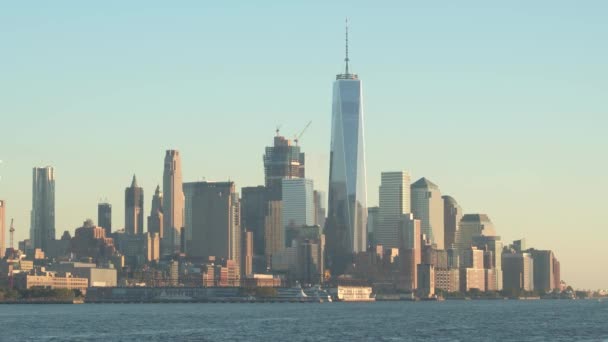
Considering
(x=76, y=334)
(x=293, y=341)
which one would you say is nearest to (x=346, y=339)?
(x=293, y=341)

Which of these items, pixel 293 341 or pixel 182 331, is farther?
pixel 182 331

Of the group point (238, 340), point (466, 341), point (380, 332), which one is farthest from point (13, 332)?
point (466, 341)

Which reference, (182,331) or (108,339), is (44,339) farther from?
→ (182,331)

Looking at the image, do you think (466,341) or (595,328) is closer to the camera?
(466,341)

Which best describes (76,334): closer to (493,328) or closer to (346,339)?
(346,339)

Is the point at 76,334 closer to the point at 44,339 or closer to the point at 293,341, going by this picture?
the point at 44,339

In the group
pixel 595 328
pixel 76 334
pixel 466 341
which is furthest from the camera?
pixel 595 328

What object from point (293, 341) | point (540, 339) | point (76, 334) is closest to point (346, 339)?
point (293, 341)

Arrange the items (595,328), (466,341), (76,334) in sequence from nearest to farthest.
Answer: (466,341) < (76,334) < (595,328)
